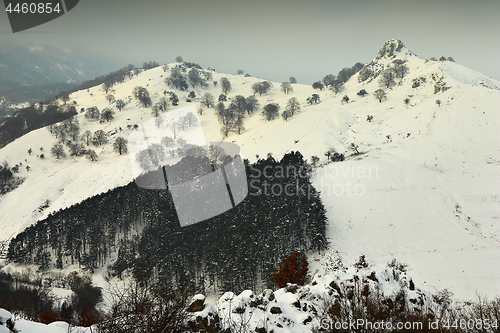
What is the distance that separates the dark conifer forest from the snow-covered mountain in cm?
617

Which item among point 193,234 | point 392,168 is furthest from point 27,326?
point 392,168

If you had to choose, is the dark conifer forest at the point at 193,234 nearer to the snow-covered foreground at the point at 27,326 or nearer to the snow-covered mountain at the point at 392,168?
the snow-covered mountain at the point at 392,168

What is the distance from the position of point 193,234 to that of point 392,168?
44.5m

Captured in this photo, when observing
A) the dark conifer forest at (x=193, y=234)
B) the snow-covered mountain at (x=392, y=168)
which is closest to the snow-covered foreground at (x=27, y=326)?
the dark conifer forest at (x=193, y=234)

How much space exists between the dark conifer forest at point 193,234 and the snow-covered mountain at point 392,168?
6166 millimetres

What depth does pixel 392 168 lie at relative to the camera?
179 feet

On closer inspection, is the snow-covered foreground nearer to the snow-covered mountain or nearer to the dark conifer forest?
the dark conifer forest

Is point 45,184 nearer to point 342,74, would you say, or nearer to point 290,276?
point 290,276

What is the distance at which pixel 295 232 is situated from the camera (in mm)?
46469

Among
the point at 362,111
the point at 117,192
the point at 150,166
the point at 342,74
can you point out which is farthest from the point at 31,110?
the point at 342,74

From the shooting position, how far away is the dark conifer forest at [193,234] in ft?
142

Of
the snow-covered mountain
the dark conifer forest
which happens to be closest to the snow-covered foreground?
the dark conifer forest

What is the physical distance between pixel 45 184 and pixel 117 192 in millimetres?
Result: 30537

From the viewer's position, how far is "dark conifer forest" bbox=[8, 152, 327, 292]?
43.2m
